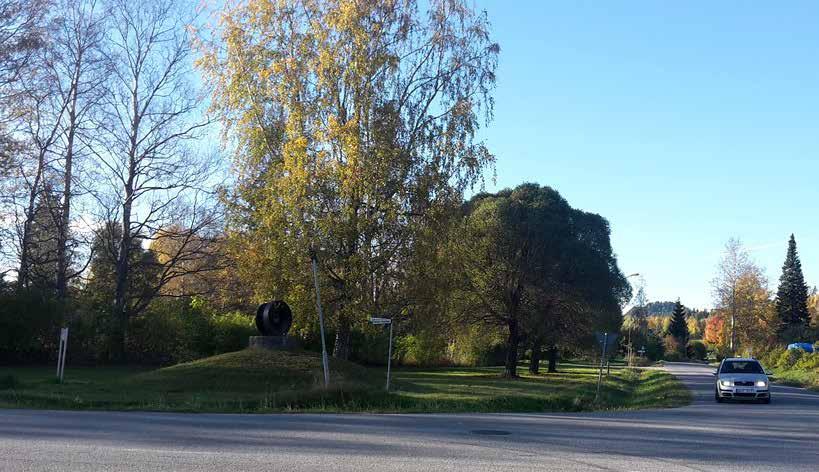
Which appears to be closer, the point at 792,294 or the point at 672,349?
the point at 792,294

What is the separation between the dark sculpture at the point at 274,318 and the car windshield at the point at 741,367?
56.8 feet

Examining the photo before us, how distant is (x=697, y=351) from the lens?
13162 cm

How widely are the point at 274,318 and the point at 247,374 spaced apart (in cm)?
374

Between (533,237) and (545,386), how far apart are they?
11.7m

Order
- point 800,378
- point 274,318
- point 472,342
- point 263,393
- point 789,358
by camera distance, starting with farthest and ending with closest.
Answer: point 789,358, point 472,342, point 800,378, point 274,318, point 263,393

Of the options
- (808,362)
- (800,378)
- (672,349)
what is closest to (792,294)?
(672,349)

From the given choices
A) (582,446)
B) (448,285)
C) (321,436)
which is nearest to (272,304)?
(448,285)

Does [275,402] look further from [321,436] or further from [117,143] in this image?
[117,143]

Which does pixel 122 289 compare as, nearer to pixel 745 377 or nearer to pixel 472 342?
pixel 472 342

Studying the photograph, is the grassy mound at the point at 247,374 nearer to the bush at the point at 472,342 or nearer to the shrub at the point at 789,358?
the bush at the point at 472,342

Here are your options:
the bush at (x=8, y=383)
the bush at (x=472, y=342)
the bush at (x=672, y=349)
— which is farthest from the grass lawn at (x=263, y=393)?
the bush at (x=672, y=349)

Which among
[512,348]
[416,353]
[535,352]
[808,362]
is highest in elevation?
[512,348]

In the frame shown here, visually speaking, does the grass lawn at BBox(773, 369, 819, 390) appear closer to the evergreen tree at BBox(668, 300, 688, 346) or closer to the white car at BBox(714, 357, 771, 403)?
the white car at BBox(714, 357, 771, 403)

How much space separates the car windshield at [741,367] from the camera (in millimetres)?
27781
